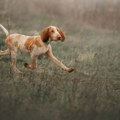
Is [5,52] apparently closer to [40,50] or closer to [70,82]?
[40,50]

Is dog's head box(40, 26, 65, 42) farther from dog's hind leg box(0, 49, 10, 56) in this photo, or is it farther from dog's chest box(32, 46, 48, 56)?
dog's hind leg box(0, 49, 10, 56)

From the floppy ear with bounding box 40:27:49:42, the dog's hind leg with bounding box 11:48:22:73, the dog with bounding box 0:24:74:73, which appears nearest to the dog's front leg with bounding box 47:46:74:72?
the dog with bounding box 0:24:74:73

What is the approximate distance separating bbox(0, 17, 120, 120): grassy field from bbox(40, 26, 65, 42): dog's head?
13cm

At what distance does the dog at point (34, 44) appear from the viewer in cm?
550

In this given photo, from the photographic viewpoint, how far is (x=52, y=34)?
18.0 ft

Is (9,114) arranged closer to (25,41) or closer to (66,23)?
(25,41)

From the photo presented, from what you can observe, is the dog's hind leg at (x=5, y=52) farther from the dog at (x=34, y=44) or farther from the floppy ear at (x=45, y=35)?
the floppy ear at (x=45, y=35)

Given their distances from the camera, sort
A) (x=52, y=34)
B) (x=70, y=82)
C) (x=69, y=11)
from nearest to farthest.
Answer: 1. (x=52, y=34)
2. (x=70, y=82)
3. (x=69, y=11)

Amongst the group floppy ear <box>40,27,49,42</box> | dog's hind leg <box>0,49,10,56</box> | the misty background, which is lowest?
dog's hind leg <box>0,49,10,56</box>

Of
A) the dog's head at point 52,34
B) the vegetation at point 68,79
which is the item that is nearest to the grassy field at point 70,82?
the vegetation at point 68,79

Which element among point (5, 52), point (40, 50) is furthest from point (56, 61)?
point (5, 52)

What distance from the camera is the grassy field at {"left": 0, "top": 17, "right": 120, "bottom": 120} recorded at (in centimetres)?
536

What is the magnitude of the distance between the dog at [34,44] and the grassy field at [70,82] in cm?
6

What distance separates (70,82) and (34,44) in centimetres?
58
